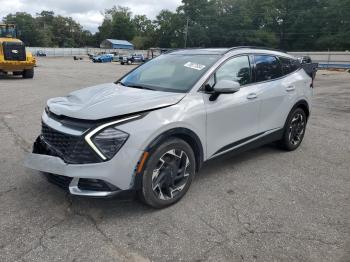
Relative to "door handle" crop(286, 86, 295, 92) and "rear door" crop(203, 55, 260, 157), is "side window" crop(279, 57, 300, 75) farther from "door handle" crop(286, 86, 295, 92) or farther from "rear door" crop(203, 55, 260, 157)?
"rear door" crop(203, 55, 260, 157)

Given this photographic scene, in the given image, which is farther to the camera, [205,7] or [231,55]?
[205,7]

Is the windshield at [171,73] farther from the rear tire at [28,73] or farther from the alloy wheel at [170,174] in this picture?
the rear tire at [28,73]

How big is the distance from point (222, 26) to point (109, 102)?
8743cm

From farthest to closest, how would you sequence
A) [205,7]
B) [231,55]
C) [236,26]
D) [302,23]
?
1. [205,7]
2. [236,26]
3. [302,23]
4. [231,55]

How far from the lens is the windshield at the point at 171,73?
12.4ft

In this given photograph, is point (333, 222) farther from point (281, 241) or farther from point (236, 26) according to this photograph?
point (236, 26)

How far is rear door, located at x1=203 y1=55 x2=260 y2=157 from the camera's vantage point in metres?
3.75

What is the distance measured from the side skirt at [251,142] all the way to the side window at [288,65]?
950 mm

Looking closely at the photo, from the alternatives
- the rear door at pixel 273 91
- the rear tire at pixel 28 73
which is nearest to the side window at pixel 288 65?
the rear door at pixel 273 91

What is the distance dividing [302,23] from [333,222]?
3010 inches

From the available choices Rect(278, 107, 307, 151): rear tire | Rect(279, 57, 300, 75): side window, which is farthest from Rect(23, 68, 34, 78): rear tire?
Rect(278, 107, 307, 151): rear tire

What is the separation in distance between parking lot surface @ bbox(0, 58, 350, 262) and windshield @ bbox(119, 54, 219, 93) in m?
1.02

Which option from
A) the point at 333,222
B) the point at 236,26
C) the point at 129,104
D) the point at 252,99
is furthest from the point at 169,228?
the point at 236,26

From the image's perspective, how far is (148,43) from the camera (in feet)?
346
